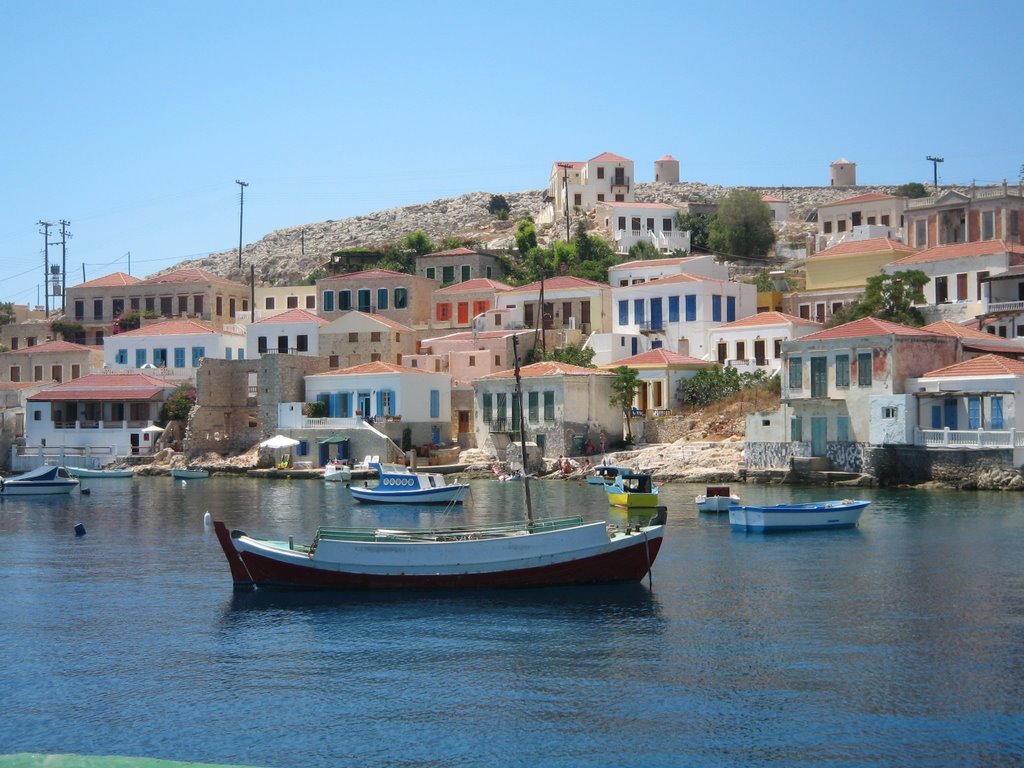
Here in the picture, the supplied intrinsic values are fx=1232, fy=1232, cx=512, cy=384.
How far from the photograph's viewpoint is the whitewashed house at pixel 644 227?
98.2 m

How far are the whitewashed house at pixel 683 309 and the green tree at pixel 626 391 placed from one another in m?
7.82

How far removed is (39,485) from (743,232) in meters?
59.5

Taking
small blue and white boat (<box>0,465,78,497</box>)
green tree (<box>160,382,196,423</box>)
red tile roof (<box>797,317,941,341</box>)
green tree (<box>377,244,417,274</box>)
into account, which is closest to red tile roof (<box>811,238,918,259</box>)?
red tile roof (<box>797,317,941,341</box>)

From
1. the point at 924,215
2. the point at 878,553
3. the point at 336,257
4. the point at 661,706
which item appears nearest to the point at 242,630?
the point at 661,706

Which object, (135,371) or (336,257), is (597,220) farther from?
(135,371)

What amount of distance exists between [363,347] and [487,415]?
13.0 meters

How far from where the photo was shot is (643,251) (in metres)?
95.9

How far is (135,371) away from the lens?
80.9 metres

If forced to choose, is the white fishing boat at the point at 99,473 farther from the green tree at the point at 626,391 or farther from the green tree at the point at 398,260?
the green tree at the point at 398,260

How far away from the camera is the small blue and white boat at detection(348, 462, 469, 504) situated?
52.9 m

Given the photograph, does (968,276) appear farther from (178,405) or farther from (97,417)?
(97,417)

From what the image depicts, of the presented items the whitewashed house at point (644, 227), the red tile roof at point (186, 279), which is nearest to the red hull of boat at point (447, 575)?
the red tile roof at point (186, 279)

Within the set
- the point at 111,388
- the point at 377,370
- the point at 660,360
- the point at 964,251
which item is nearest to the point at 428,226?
the point at 111,388

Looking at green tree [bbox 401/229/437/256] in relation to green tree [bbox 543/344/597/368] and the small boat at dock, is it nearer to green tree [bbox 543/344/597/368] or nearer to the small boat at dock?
green tree [bbox 543/344/597/368]
